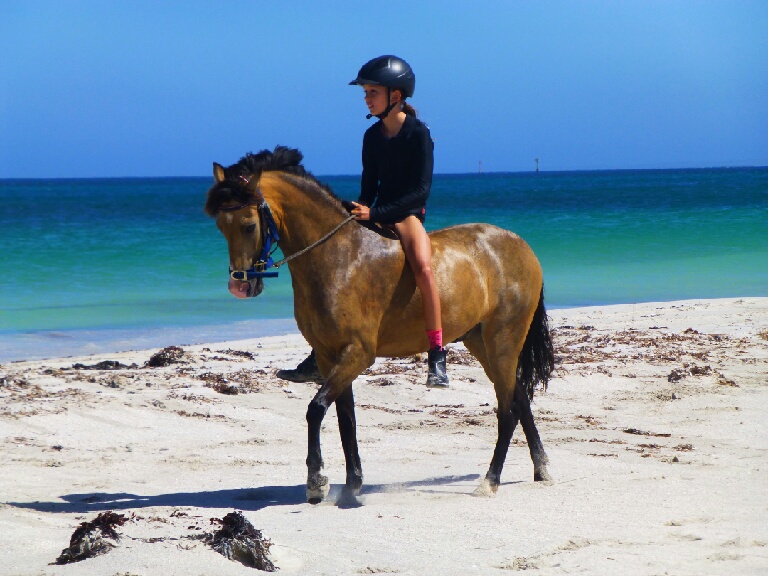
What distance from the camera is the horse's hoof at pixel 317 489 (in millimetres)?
5656

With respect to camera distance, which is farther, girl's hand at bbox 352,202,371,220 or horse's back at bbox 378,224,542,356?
horse's back at bbox 378,224,542,356

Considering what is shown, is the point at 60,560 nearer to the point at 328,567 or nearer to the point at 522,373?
the point at 328,567

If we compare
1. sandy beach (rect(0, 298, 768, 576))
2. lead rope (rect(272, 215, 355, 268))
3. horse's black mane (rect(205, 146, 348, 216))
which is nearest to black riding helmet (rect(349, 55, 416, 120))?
horse's black mane (rect(205, 146, 348, 216))

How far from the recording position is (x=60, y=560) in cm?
426

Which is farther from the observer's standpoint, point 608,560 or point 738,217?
point 738,217

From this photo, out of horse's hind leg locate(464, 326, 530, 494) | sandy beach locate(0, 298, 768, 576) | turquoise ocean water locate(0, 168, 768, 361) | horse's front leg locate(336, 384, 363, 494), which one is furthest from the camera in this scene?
turquoise ocean water locate(0, 168, 768, 361)

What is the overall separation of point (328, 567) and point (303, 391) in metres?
4.29

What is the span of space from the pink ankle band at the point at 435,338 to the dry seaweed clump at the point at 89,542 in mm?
2147

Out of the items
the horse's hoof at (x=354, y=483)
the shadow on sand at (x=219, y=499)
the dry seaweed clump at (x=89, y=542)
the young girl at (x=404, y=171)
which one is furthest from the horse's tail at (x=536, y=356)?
the dry seaweed clump at (x=89, y=542)

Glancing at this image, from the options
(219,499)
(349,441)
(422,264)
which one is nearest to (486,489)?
(349,441)

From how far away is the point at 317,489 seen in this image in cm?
567

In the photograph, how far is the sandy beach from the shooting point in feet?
15.0

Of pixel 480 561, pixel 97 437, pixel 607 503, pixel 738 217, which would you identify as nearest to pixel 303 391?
pixel 97 437

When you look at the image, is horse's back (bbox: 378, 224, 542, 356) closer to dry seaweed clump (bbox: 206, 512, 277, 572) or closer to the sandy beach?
the sandy beach
